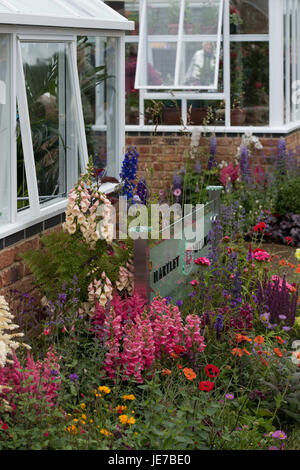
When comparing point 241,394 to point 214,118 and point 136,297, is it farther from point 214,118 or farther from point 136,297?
point 214,118

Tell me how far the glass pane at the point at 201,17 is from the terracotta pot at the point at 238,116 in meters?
1.04

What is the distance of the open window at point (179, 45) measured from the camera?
455 inches

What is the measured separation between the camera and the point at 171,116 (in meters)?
11.8

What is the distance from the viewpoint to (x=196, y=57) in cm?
1165

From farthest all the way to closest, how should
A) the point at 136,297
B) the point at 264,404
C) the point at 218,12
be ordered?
the point at 218,12, the point at 136,297, the point at 264,404

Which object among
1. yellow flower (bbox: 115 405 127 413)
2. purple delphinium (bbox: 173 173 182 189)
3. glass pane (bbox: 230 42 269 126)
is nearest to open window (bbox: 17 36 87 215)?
yellow flower (bbox: 115 405 127 413)

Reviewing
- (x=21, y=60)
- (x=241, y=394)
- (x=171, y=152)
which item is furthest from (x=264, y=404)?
(x=171, y=152)

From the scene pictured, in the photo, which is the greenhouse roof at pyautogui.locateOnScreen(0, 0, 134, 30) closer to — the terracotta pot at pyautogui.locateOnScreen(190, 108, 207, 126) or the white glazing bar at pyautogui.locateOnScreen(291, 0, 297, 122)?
the terracotta pot at pyautogui.locateOnScreen(190, 108, 207, 126)

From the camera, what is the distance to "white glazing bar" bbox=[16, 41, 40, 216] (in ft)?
19.6

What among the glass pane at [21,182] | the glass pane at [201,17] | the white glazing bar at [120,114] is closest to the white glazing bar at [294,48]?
the glass pane at [201,17]

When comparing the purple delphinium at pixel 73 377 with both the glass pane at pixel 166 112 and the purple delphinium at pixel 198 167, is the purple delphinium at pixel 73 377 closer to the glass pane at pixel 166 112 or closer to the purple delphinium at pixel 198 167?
the purple delphinium at pixel 198 167

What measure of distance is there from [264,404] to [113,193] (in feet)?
10.6

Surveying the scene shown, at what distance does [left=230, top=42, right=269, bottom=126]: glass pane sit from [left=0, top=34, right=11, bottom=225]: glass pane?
6033 mm

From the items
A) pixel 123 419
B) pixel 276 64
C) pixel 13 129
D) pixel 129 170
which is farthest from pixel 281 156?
pixel 123 419
